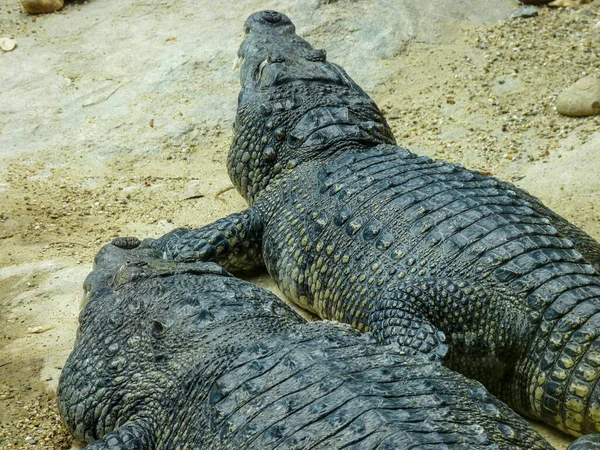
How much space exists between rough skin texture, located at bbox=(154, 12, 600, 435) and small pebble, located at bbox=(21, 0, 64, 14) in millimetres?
4082

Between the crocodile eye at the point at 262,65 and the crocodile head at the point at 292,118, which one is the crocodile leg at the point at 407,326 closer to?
the crocodile head at the point at 292,118

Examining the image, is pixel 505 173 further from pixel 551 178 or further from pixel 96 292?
pixel 96 292

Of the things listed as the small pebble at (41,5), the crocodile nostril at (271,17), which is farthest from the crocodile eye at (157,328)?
the small pebble at (41,5)

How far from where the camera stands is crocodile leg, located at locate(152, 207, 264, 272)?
538 cm

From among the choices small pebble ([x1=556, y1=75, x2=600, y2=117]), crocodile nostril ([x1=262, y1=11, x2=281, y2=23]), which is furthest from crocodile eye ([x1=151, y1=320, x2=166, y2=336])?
small pebble ([x1=556, y1=75, x2=600, y2=117])

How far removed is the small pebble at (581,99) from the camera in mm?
6941

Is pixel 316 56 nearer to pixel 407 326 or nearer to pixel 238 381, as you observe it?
pixel 407 326

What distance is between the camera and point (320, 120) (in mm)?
5645

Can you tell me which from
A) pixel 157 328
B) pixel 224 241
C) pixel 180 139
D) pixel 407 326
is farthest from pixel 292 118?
pixel 157 328

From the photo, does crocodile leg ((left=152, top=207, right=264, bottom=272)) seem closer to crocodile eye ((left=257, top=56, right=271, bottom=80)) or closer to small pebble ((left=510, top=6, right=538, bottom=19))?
crocodile eye ((left=257, top=56, right=271, bottom=80))

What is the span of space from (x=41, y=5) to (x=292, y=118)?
471 centimetres

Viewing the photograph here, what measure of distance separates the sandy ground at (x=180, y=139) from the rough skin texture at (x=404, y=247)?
61cm

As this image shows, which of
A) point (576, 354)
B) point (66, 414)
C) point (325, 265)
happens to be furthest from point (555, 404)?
point (66, 414)

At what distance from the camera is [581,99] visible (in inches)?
274
